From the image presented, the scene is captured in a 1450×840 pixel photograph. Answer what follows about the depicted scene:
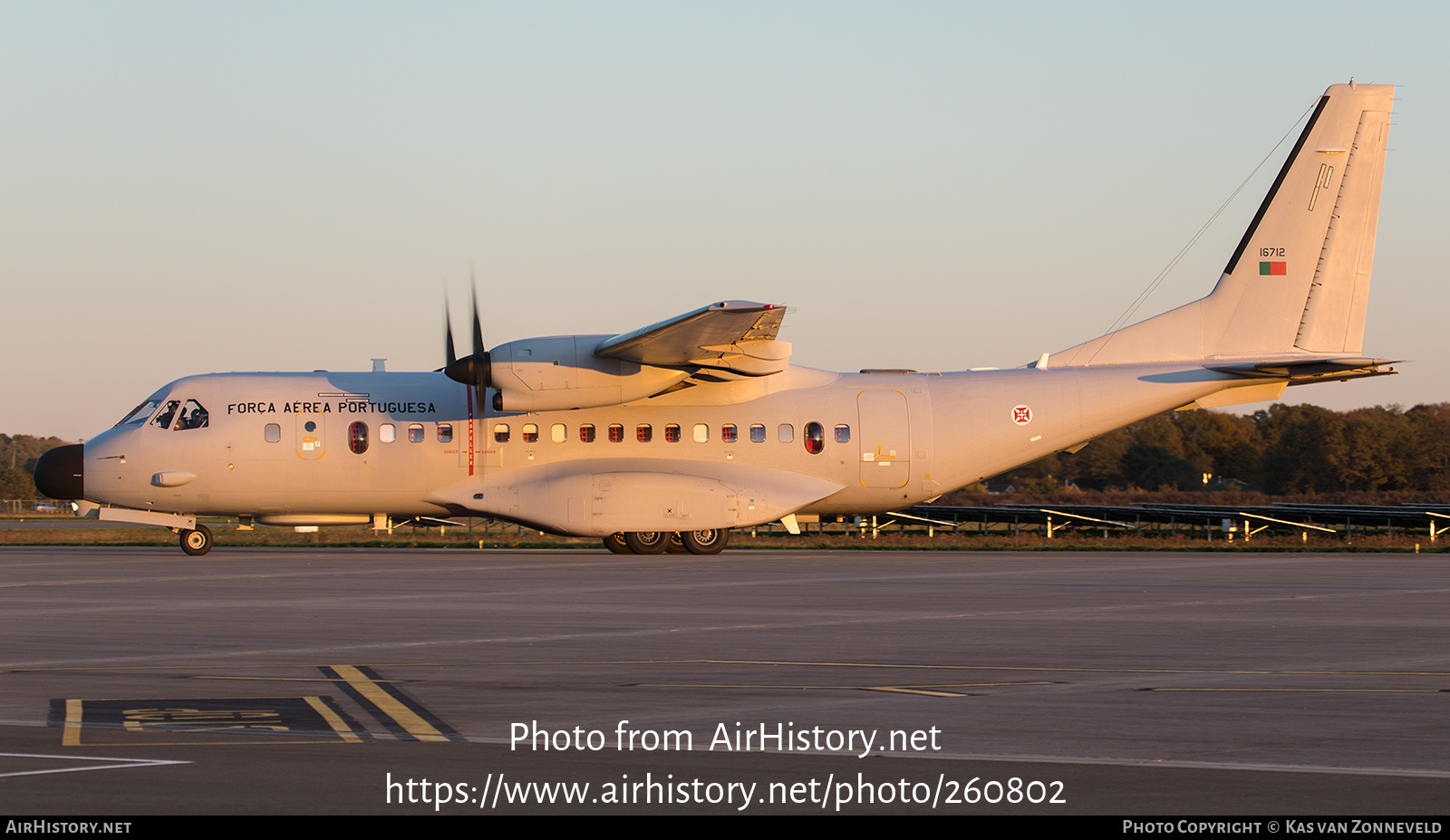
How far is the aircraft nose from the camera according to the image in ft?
89.2

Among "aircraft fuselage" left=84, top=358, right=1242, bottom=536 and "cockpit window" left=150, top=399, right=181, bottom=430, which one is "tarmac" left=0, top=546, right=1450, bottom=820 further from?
"cockpit window" left=150, top=399, right=181, bottom=430

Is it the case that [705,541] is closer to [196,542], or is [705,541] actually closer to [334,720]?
[196,542]

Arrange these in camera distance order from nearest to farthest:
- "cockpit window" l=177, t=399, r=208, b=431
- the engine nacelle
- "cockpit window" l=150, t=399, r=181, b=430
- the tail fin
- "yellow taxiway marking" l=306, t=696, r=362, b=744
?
"yellow taxiway marking" l=306, t=696, r=362, b=744 → the engine nacelle → "cockpit window" l=177, t=399, r=208, b=431 → "cockpit window" l=150, t=399, r=181, b=430 → the tail fin

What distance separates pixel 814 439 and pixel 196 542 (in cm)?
1319

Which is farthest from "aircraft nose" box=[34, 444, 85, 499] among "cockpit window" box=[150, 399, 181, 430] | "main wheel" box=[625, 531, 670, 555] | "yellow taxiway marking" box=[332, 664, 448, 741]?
"yellow taxiway marking" box=[332, 664, 448, 741]

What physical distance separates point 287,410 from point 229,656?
16688mm

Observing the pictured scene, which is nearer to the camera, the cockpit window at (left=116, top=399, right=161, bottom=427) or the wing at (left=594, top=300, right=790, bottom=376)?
the wing at (left=594, top=300, right=790, bottom=376)

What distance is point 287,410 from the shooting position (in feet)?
88.3

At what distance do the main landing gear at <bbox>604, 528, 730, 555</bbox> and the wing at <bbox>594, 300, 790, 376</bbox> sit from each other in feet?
12.4

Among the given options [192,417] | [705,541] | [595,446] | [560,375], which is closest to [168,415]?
[192,417]

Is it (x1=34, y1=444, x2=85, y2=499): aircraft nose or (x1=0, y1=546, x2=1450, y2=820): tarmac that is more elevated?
(x1=34, y1=444, x2=85, y2=499): aircraft nose

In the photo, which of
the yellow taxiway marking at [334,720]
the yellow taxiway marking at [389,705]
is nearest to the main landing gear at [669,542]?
the yellow taxiway marking at [389,705]

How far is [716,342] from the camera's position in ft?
82.4

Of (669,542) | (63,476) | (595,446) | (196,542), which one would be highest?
(595,446)
